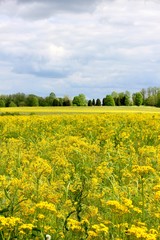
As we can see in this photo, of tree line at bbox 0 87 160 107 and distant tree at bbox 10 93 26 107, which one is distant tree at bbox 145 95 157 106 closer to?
tree line at bbox 0 87 160 107

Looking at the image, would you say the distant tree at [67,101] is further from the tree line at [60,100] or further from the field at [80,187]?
the field at [80,187]

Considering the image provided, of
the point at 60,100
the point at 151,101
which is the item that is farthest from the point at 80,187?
the point at 151,101

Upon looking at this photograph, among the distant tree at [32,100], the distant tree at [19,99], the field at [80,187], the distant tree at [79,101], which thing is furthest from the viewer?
the distant tree at [79,101]

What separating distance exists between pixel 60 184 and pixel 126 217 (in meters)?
1.84

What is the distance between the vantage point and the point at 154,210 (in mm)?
5898

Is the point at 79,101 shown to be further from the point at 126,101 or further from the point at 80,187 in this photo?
the point at 80,187

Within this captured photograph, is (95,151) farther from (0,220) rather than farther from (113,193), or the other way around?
(0,220)

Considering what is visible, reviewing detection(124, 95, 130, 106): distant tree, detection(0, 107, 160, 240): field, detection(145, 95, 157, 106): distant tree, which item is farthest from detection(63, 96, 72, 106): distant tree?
detection(0, 107, 160, 240): field

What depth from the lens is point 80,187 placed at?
17.8 feet

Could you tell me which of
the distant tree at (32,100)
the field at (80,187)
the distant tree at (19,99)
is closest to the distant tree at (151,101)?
the distant tree at (32,100)

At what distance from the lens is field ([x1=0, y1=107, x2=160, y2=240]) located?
14.1 feet

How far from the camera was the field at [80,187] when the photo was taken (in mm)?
4293

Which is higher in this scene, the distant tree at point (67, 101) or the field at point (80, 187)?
the distant tree at point (67, 101)

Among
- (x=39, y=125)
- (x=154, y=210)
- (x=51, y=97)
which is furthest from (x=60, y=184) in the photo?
(x=51, y=97)
